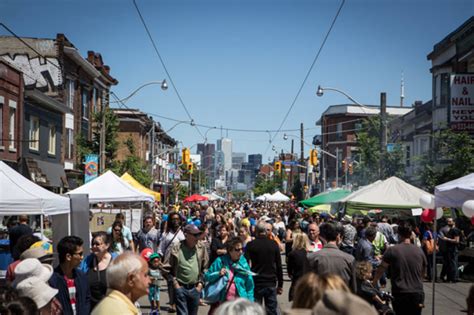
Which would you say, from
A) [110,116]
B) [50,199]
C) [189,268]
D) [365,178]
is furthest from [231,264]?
[365,178]

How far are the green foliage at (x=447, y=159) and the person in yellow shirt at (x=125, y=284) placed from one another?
81.4 ft

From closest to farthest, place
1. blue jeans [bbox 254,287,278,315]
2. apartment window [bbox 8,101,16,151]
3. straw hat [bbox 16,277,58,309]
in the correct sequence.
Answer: straw hat [bbox 16,277,58,309] → blue jeans [bbox 254,287,278,315] → apartment window [bbox 8,101,16,151]

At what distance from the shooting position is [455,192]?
36.5ft

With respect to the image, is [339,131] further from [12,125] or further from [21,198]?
[21,198]

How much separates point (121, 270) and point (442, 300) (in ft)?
38.9

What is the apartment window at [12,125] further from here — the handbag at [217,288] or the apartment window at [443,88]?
the handbag at [217,288]

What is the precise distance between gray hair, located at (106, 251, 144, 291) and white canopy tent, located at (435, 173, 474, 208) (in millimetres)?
7389

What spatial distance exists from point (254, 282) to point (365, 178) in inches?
1417

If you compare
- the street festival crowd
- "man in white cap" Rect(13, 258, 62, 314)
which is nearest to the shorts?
the street festival crowd

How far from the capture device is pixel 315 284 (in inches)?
154

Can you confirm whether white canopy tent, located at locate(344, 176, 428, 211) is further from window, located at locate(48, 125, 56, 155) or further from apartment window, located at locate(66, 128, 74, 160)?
apartment window, located at locate(66, 128, 74, 160)

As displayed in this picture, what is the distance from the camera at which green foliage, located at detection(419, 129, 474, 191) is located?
2773 centimetres

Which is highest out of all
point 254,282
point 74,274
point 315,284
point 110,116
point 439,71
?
point 439,71

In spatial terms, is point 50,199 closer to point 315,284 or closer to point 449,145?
point 315,284
